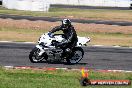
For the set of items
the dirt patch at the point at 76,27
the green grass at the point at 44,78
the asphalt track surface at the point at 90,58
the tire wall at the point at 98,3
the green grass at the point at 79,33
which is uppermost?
the green grass at the point at 44,78

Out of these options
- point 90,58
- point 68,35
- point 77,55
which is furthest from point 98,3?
point 68,35

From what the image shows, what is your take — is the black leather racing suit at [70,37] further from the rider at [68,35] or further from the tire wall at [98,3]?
the tire wall at [98,3]

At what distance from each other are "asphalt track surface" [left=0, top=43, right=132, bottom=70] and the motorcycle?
0.84ft

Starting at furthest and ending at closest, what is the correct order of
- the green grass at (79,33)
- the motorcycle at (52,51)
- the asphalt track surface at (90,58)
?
the green grass at (79,33)
the motorcycle at (52,51)
the asphalt track surface at (90,58)

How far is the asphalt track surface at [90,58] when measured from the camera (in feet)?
A: 61.5

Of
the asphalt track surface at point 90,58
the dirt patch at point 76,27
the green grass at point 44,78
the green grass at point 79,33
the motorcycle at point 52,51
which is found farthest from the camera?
the dirt patch at point 76,27

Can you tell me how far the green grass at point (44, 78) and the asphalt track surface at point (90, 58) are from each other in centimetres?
215

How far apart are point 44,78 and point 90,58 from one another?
695cm

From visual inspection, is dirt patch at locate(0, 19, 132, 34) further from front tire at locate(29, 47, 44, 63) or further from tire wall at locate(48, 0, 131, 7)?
tire wall at locate(48, 0, 131, 7)

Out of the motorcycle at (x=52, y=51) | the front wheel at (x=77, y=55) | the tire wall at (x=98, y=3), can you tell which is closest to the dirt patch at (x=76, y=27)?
the front wheel at (x=77, y=55)

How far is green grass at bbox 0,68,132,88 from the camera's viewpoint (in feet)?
44.1

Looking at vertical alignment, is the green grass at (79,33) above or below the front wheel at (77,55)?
below

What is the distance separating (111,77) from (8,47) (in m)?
9.66

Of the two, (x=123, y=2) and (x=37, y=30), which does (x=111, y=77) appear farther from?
(x=123, y=2)
